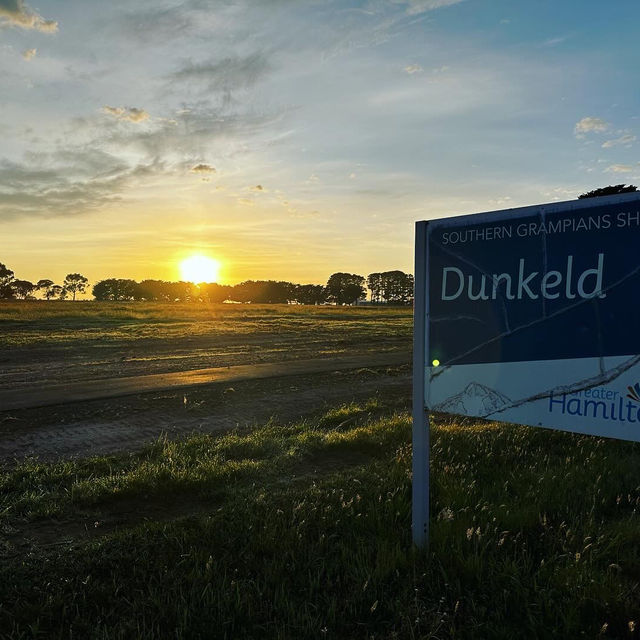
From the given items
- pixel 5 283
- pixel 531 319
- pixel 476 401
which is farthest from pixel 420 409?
pixel 5 283

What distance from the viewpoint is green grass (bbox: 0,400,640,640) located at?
2980mm

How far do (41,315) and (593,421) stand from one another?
47.1 meters

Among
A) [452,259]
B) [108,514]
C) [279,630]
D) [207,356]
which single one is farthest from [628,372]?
[207,356]

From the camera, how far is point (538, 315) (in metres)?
3.33

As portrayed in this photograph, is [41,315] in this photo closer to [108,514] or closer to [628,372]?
[108,514]

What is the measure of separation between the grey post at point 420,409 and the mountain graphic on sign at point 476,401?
216 millimetres

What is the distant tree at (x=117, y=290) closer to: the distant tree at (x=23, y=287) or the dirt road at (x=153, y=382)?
the distant tree at (x=23, y=287)

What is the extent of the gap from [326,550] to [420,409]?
1.19 meters

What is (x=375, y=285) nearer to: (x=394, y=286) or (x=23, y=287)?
(x=394, y=286)

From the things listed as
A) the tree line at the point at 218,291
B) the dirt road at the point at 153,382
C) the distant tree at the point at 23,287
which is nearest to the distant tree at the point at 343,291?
the tree line at the point at 218,291

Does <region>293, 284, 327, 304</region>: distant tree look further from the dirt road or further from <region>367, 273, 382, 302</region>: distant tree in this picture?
the dirt road

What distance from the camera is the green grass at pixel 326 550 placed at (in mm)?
2980

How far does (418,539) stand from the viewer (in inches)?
147

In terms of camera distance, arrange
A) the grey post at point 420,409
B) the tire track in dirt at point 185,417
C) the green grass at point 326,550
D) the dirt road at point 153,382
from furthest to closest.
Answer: the dirt road at point 153,382 → the tire track in dirt at point 185,417 → the grey post at point 420,409 → the green grass at point 326,550
